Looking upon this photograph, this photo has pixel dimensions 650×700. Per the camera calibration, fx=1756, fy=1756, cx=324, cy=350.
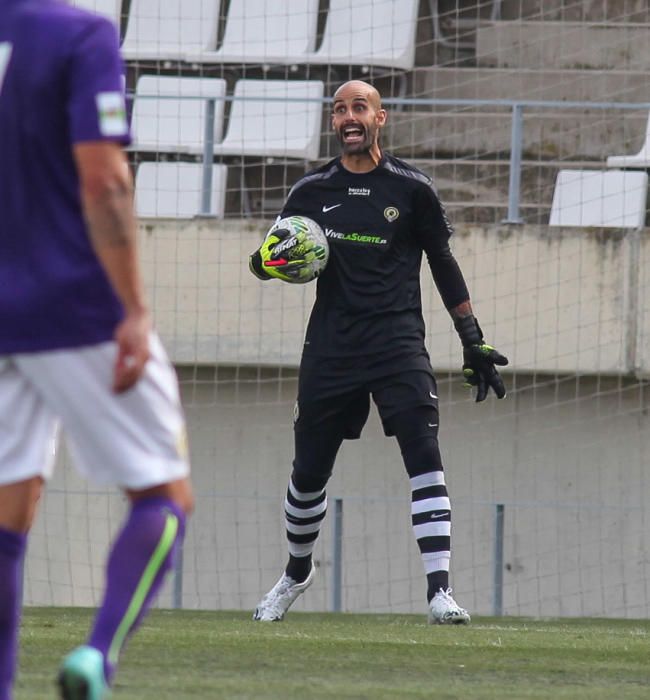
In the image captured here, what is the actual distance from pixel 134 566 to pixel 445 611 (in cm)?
365

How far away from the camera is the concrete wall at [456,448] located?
37.1 ft

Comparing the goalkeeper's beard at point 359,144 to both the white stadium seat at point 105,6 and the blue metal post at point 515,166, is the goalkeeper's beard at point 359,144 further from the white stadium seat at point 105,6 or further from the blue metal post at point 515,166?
the white stadium seat at point 105,6

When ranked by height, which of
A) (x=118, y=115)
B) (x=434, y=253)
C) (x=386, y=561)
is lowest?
(x=386, y=561)

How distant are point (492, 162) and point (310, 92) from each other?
1500 mm

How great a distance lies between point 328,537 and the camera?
12.0 metres

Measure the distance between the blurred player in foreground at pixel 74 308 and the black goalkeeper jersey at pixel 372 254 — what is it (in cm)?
364

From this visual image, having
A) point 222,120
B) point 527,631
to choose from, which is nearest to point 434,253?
point 527,631

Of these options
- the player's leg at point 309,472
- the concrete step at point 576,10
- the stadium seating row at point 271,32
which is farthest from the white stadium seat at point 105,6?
the player's leg at point 309,472

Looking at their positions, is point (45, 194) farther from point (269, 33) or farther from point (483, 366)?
point (269, 33)

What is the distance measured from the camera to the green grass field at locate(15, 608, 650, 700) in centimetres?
468

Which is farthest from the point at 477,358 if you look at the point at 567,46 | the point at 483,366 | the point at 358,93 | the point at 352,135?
the point at 567,46

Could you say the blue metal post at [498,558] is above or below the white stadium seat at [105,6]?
below

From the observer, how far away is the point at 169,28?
13680 mm

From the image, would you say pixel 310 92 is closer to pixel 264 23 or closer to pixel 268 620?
pixel 264 23
